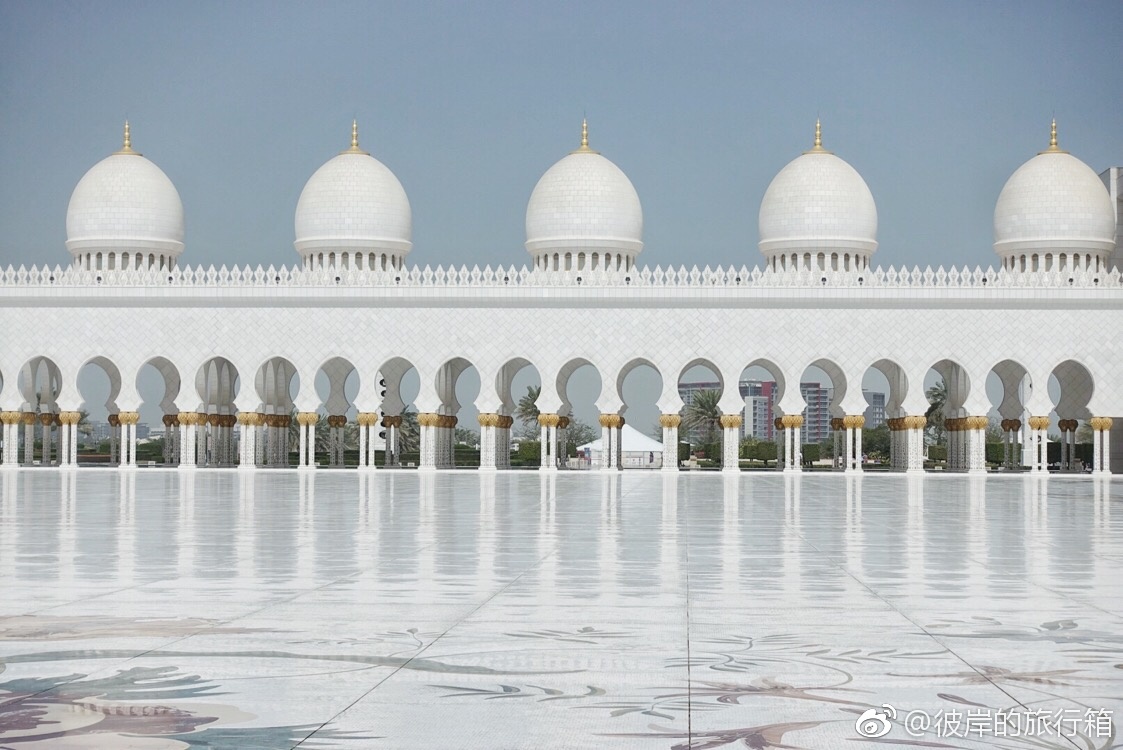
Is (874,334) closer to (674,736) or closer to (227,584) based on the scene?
(227,584)

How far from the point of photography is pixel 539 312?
29922 mm

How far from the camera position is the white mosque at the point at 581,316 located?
96.5 ft

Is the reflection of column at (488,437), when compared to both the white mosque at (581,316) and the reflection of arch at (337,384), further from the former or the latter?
the reflection of arch at (337,384)

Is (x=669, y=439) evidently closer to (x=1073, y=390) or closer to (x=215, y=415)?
(x=1073, y=390)

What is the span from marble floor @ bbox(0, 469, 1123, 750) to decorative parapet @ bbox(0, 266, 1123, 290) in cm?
1845

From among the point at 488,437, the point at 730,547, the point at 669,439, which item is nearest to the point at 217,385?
the point at 488,437

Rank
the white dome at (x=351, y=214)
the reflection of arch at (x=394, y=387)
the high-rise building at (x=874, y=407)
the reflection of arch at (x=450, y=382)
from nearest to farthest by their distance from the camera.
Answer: the white dome at (x=351, y=214) → the reflection of arch at (x=450, y=382) → the reflection of arch at (x=394, y=387) → the high-rise building at (x=874, y=407)

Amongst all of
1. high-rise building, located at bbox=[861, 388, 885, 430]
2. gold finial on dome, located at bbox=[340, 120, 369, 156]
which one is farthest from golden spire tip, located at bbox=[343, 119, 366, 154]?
high-rise building, located at bbox=[861, 388, 885, 430]

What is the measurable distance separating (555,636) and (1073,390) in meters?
29.1

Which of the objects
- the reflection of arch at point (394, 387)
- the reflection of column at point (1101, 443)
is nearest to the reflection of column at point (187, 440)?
the reflection of arch at point (394, 387)

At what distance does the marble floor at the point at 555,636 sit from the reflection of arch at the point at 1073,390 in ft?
71.4

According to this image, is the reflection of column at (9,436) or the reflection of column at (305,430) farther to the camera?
the reflection of column at (9,436)

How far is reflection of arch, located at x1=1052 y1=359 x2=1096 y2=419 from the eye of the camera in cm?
3167

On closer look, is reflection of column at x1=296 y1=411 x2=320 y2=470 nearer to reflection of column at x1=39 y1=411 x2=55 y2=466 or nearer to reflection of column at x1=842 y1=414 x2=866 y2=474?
reflection of column at x1=39 y1=411 x2=55 y2=466
